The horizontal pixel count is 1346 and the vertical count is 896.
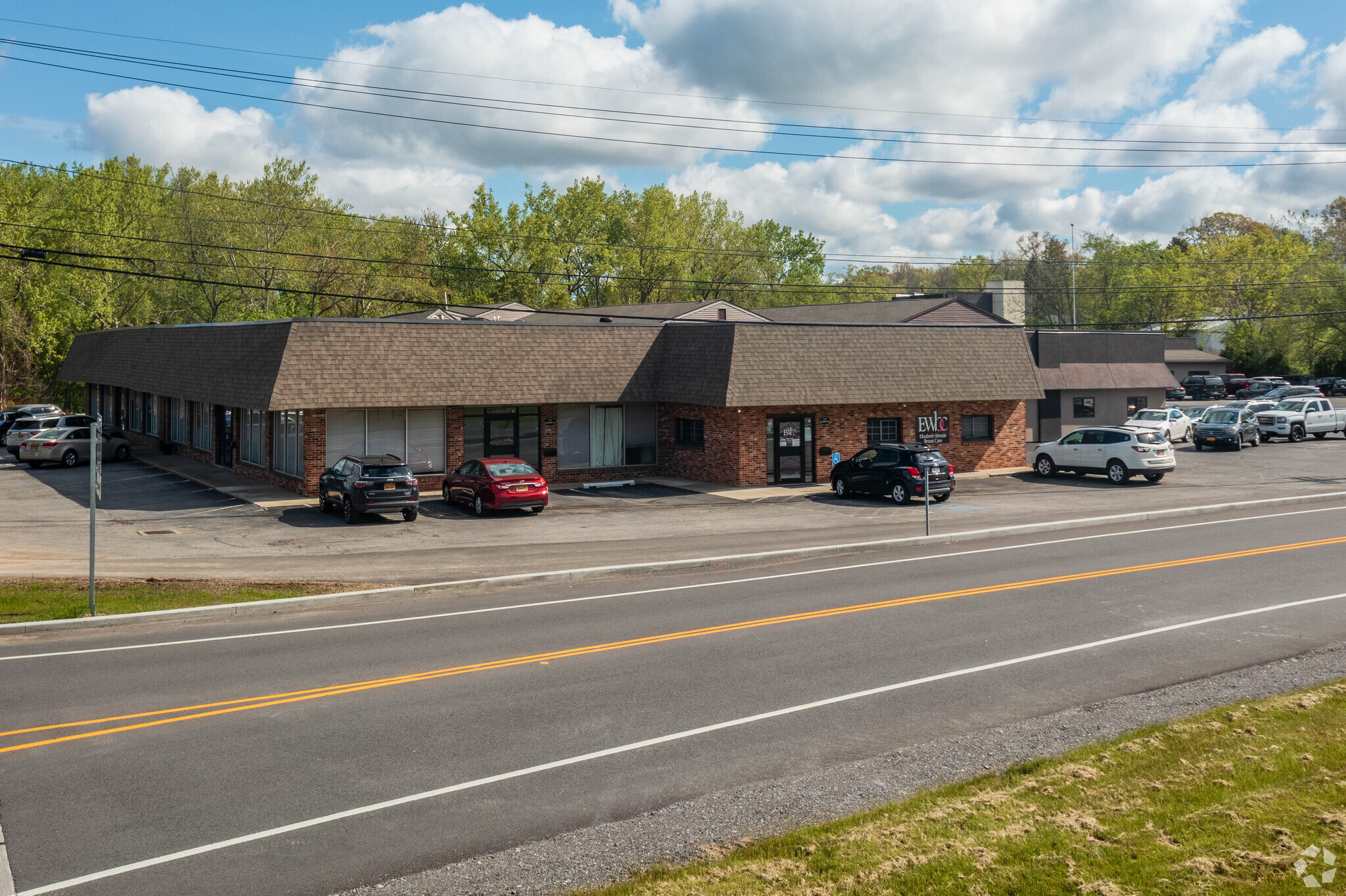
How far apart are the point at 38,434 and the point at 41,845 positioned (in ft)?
127

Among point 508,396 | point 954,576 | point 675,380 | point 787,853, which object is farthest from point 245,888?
point 675,380

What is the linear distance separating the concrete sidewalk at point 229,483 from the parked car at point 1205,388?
69899 mm

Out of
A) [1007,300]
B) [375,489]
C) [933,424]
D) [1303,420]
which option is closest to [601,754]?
[375,489]

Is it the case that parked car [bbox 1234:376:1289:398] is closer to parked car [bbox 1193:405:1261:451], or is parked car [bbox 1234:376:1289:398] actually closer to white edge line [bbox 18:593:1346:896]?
parked car [bbox 1193:405:1261:451]

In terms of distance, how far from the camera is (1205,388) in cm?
7988

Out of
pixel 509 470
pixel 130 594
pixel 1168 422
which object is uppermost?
pixel 1168 422

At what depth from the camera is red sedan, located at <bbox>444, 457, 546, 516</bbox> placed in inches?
1101

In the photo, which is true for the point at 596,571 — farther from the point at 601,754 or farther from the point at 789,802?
the point at 789,802

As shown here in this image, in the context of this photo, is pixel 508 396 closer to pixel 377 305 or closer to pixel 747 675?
pixel 747 675

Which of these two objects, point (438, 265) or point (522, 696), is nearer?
point (522, 696)

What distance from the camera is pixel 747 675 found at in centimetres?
1209

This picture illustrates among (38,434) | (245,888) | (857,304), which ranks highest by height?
(857,304)

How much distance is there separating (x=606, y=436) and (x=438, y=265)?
35.4m

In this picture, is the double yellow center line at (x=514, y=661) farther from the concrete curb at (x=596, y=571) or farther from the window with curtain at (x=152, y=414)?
the window with curtain at (x=152, y=414)
